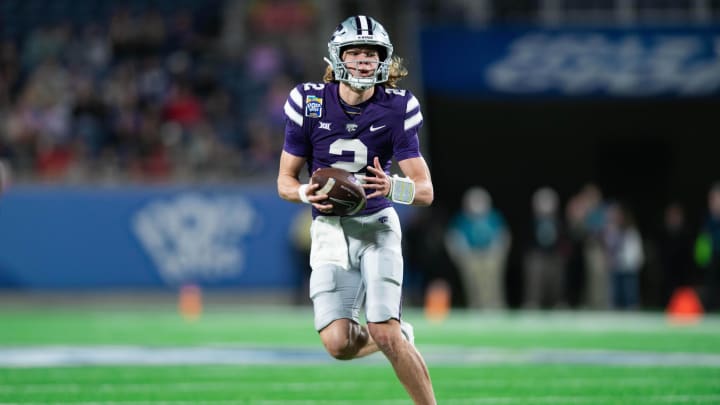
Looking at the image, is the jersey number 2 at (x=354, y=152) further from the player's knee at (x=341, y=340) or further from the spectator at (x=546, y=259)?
the spectator at (x=546, y=259)

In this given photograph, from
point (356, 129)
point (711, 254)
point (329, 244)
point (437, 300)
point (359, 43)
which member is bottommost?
point (437, 300)

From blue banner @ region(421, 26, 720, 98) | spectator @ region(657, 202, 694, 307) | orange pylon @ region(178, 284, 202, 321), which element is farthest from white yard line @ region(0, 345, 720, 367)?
blue banner @ region(421, 26, 720, 98)

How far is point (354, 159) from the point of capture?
5520 millimetres

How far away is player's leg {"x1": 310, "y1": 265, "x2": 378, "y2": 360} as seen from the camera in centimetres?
541

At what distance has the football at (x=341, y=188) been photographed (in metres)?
5.20

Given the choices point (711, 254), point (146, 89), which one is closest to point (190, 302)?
point (146, 89)

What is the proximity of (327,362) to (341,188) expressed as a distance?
420 cm

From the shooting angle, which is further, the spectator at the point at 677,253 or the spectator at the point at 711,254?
the spectator at the point at 677,253

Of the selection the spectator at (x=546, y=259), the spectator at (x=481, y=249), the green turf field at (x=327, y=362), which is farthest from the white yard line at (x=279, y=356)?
the spectator at (x=546, y=259)

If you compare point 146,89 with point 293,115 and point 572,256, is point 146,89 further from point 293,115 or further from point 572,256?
point 293,115

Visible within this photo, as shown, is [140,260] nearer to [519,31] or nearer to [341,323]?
[519,31]

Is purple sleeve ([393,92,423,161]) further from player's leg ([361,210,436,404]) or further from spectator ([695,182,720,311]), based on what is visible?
spectator ([695,182,720,311])

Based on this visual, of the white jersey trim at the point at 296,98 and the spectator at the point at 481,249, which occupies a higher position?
the white jersey trim at the point at 296,98

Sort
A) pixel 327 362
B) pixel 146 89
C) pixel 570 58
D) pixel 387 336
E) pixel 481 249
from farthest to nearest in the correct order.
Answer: pixel 146 89 < pixel 570 58 < pixel 481 249 < pixel 327 362 < pixel 387 336
